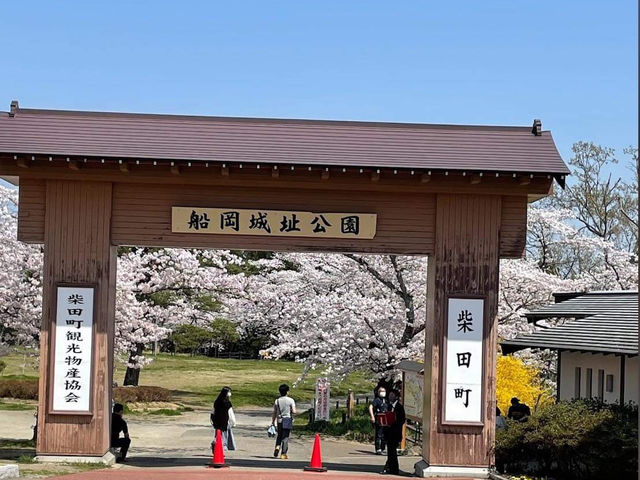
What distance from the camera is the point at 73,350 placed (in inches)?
704

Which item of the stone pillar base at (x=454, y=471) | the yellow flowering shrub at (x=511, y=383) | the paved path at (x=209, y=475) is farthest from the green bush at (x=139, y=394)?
the stone pillar base at (x=454, y=471)

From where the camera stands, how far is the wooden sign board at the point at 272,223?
18234mm

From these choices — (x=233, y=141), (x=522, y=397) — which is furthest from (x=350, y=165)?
(x=522, y=397)

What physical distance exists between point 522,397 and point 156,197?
45.3 feet

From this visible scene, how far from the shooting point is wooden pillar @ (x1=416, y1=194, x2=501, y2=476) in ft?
59.1

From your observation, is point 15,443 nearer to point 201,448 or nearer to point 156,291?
point 201,448

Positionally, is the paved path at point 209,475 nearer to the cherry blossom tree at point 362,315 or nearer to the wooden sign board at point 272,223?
the wooden sign board at point 272,223

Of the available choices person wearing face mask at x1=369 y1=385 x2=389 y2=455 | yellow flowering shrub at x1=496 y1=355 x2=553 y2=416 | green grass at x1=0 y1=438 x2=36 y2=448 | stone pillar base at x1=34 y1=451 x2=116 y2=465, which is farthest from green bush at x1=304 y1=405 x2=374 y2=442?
stone pillar base at x1=34 y1=451 x2=116 y2=465

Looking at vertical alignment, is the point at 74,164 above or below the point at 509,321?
above

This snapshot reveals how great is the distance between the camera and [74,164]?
57.8 feet

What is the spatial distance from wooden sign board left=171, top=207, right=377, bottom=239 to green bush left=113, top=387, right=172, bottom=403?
20.3m

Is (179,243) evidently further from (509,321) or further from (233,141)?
(509,321)

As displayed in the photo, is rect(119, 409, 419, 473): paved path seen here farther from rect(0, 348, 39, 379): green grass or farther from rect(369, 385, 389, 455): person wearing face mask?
rect(0, 348, 39, 379): green grass

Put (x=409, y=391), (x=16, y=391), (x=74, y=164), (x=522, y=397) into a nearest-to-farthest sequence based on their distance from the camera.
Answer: (x=74, y=164) → (x=409, y=391) → (x=522, y=397) → (x=16, y=391)
